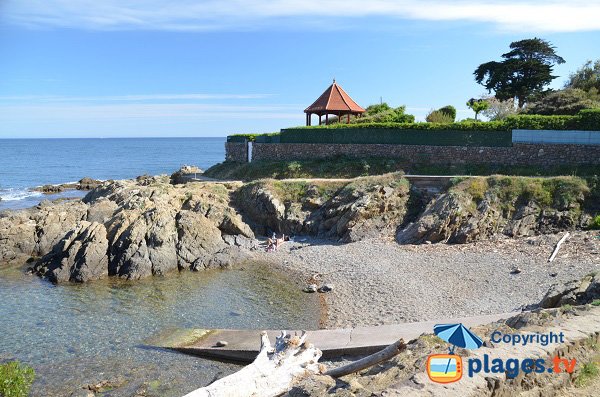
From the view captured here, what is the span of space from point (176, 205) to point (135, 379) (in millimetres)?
18148

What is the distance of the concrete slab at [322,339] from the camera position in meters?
15.1

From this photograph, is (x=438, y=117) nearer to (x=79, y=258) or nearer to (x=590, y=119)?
(x=590, y=119)

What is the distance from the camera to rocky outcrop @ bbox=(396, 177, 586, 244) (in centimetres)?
2633

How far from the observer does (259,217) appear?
33688 mm

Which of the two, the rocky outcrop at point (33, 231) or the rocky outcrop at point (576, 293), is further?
the rocky outcrop at point (33, 231)

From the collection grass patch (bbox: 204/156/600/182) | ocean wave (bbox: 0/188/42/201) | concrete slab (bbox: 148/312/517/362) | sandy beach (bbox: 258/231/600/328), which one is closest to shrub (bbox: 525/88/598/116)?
grass patch (bbox: 204/156/600/182)

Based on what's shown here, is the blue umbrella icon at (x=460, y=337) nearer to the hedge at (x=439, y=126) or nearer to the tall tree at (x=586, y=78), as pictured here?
the hedge at (x=439, y=126)

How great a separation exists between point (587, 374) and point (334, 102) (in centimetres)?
3781

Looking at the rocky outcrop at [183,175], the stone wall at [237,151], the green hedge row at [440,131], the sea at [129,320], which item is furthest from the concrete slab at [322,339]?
the rocky outcrop at [183,175]

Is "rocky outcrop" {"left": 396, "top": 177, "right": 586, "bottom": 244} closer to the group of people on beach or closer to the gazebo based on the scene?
the group of people on beach

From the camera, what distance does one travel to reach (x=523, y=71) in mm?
47688

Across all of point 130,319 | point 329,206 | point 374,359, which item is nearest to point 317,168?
point 329,206

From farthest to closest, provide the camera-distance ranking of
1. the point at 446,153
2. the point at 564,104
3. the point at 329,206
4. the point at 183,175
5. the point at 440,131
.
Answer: the point at 183,175
the point at 564,104
the point at 440,131
the point at 446,153
the point at 329,206

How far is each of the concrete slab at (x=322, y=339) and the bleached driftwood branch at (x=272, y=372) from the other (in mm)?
2600
